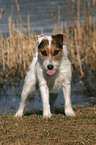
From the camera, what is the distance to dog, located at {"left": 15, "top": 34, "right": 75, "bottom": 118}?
5770mm

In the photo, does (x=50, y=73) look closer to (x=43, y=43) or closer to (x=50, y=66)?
(x=50, y=66)

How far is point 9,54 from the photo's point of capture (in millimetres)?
11703

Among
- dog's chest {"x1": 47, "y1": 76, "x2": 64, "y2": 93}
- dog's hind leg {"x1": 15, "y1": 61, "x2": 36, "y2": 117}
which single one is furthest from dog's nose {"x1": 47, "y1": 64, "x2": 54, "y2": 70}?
dog's hind leg {"x1": 15, "y1": 61, "x2": 36, "y2": 117}

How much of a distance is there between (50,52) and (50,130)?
4.35 feet

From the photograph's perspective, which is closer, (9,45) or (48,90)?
(48,90)

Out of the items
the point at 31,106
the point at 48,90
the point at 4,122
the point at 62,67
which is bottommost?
the point at 31,106

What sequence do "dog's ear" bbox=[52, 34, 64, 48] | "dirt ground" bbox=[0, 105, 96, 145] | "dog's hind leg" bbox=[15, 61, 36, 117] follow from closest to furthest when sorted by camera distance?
"dirt ground" bbox=[0, 105, 96, 145], "dog's ear" bbox=[52, 34, 64, 48], "dog's hind leg" bbox=[15, 61, 36, 117]

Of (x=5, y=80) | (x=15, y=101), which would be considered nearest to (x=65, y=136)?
(x=15, y=101)

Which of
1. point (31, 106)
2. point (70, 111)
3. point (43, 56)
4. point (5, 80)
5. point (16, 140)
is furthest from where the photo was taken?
point (5, 80)

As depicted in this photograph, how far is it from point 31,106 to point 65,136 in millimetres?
4167

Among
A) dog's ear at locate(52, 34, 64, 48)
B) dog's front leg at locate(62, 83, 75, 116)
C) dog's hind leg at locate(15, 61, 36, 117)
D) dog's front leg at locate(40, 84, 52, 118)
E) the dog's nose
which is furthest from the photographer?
dog's hind leg at locate(15, 61, 36, 117)

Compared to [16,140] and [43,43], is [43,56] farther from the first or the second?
[16,140]

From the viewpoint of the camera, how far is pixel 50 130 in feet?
17.2

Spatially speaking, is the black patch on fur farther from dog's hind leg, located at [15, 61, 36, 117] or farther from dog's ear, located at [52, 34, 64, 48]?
dog's hind leg, located at [15, 61, 36, 117]
